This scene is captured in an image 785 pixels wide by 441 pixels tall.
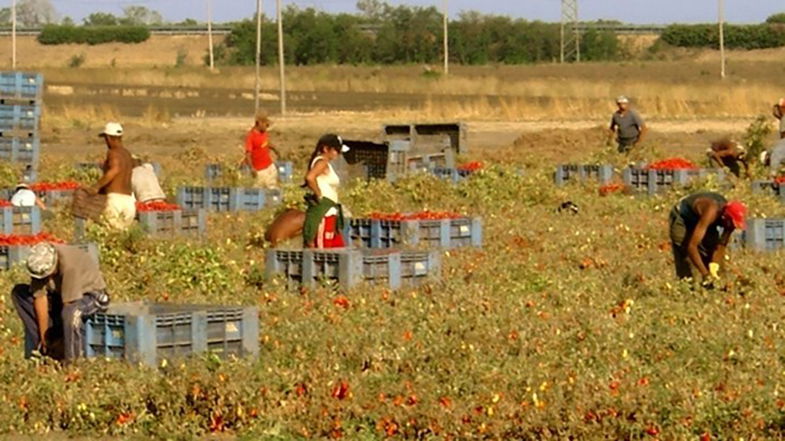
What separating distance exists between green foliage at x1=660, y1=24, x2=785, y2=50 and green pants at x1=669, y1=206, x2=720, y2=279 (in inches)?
3958

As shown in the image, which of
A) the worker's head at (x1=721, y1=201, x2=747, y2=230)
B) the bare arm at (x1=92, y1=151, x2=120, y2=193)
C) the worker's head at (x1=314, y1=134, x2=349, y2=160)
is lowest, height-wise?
the worker's head at (x1=721, y1=201, x2=747, y2=230)

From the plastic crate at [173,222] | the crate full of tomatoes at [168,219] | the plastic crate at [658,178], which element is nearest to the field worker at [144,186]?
the crate full of tomatoes at [168,219]

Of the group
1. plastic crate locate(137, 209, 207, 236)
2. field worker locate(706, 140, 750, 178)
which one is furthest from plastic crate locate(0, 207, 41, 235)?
field worker locate(706, 140, 750, 178)

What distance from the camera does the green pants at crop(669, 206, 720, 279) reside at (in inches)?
597

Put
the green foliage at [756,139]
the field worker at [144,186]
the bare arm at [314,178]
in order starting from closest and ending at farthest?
the bare arm at [314,178]
the field worker at [144,186]
the green foliage at [756,139]

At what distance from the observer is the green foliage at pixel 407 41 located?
105 metres

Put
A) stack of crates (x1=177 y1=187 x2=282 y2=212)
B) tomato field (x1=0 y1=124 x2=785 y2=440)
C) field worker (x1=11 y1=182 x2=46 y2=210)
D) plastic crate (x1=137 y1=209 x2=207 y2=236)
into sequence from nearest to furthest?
1. tomato field (x1=0 y1=124 x2=785 y2=440)
2. plastic crate (x1=137 y1=209 x2=207 y2=236)
3. field worker (x1=11 y1=182 x2=46 y2=210)
4. stack of crates (x1=177 y1=187 x2=282 y2=212)

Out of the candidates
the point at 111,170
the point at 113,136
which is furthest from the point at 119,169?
the point at 113,136

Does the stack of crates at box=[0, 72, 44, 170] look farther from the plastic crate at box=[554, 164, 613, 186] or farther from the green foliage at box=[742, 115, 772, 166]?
the green foliage at box=[742, 115, 772, 166]

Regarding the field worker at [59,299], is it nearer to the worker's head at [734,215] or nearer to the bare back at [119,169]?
the worker's head at [734,215]

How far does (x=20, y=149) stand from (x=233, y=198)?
15.9ft

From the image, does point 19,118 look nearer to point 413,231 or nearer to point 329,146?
point 413,231

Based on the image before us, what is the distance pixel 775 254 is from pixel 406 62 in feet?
286

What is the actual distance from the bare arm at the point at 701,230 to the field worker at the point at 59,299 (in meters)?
4.84
